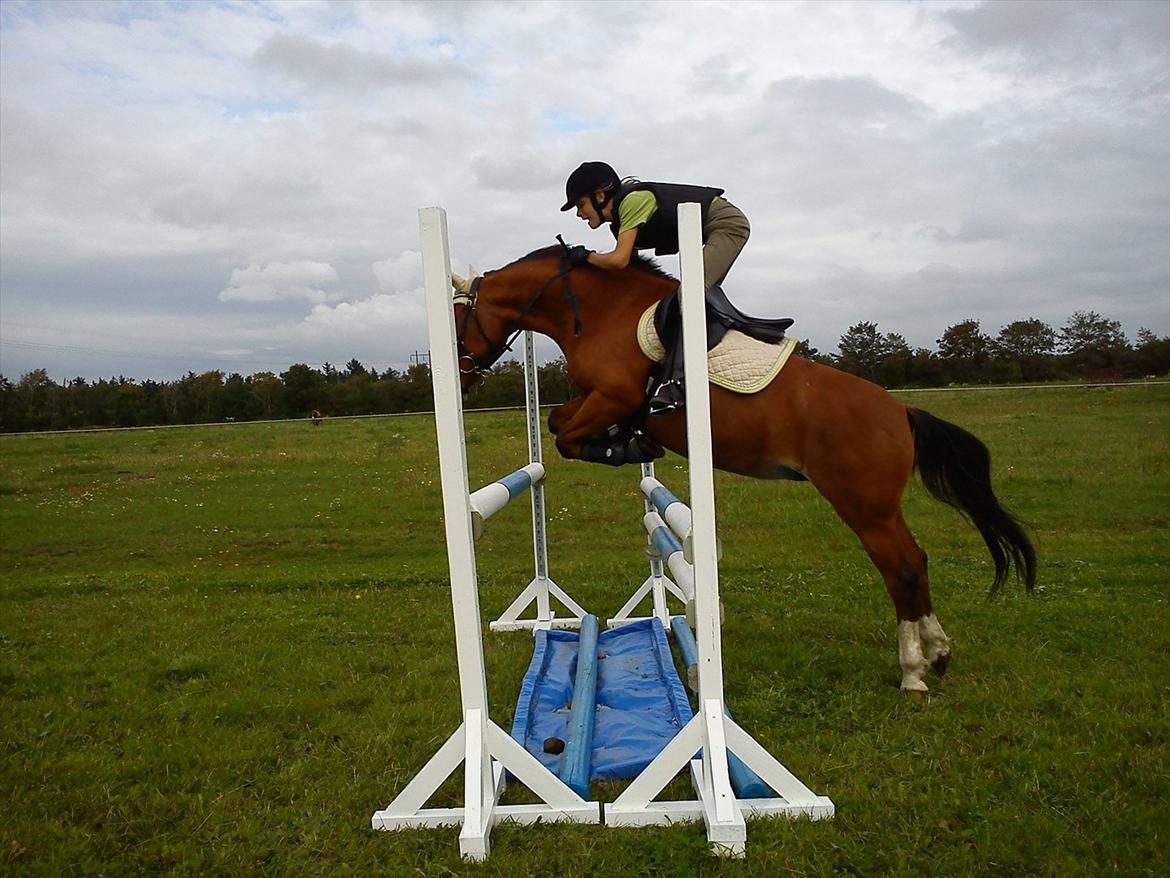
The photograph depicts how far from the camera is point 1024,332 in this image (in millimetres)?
32625

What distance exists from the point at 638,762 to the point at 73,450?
18269 mm

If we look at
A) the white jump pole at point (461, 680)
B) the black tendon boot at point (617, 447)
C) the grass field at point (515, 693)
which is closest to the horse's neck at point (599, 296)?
the black tendon boot at point (617, 447)

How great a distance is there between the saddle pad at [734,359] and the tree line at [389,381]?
22490 millimetres

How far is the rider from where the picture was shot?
3264 millimetres

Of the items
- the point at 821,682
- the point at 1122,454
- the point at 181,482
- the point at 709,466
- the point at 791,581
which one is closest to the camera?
the point at 709,466

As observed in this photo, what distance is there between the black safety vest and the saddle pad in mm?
304

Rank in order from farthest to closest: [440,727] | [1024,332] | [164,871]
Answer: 1. [1024,332]
2. [440,727]
3. [164,871]

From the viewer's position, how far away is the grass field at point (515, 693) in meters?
2.54

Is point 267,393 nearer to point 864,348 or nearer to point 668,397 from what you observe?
point 864,348

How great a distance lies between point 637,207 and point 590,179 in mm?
253

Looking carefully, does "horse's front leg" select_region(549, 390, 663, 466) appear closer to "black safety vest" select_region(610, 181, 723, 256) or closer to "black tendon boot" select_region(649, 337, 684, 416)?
"black tendon boot" select_region(649, 337, 684, 416)

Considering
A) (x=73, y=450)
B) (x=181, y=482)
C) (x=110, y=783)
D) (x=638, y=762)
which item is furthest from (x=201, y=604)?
(x=73, y=450)

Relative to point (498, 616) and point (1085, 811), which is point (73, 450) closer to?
point (498, 616)

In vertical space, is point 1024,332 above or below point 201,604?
above
